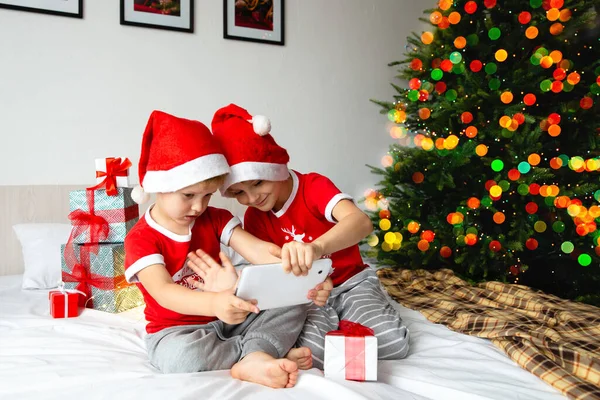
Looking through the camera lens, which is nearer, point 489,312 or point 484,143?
point 489,312

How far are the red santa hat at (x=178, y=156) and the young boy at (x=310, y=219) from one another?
0.12 metres

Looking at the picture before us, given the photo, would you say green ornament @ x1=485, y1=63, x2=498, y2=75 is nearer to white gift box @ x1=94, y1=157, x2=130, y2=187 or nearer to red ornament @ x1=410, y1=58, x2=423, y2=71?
red ornament @ x1=410, y1=58, x2=423, y2=71

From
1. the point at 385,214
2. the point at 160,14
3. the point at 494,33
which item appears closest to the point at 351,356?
the point at 385,214

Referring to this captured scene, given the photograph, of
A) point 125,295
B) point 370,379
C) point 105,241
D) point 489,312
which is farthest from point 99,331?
point 489,312

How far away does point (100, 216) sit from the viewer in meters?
1.68

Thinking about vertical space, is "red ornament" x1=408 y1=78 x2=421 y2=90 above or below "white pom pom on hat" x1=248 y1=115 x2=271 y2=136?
above

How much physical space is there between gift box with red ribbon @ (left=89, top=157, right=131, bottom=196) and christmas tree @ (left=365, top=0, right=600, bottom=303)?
1266mm

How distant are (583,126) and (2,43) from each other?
253cm

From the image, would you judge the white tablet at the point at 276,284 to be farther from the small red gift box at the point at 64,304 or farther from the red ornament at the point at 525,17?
the red ornament at the point at 525,17

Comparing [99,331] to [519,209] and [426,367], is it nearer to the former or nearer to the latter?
[426,367]

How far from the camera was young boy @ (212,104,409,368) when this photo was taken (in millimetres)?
1252

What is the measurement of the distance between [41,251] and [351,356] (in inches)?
56.1

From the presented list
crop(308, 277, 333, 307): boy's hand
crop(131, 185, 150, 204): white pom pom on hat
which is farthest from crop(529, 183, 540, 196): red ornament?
crop(131, 185, 150, 204): white pom pom on hat

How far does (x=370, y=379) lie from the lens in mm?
1033
